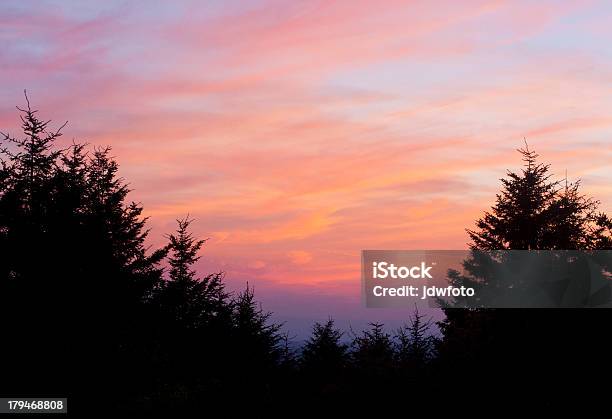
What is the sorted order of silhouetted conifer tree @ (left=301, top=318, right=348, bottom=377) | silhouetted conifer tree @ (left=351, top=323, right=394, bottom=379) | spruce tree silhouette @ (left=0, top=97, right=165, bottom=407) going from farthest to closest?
silhouetted conifer tree @ (left=301, top=318, right=348, bottom=377) < silhouetted conifer tree @ (left=351, top=323, right=394, bottom=379) < spruce tree silhouette @ (left=0, top=97, right=165, bottom=407)

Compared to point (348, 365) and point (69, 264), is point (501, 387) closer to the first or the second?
point (348, 365)

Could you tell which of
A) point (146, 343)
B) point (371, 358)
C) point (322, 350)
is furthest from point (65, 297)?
point (322, 350)

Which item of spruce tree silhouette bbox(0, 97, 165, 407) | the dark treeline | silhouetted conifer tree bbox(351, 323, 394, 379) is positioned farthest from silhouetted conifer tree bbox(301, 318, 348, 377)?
spruce tree silhouette bbox(0, 97, 165, 407)

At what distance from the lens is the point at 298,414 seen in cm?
2795

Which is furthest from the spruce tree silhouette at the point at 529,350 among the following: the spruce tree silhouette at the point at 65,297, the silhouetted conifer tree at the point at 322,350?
the silhouetted conifer tree at the point at 322,350

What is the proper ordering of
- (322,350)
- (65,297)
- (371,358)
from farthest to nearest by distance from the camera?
(322,350) < (371,358) < (65,297)

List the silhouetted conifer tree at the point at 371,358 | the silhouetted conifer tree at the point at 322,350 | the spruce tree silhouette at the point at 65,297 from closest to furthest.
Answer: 1. the spruce tree silhouette at the point at 65,297
2. the silhouetted conifer tree at the point at 371,358
3. the silhouetted conifer tree at the point at 322,350

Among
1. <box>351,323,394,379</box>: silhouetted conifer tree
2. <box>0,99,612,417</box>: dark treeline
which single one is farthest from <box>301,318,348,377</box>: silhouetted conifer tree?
<box>351,323,394,379</box>: silhouetted conifer tree

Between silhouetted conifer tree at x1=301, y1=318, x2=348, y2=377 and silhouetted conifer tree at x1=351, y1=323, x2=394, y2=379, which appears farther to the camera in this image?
silhouetted conifer tree at x1=301, y1=318, x2=348, y2=377

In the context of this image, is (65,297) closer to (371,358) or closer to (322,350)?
(371,358)

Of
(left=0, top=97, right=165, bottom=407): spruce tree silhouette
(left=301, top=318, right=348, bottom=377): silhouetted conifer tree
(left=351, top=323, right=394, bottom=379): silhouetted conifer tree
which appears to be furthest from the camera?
(left=301, top=318, right=348, bottom=377): silhouetted conifer tree

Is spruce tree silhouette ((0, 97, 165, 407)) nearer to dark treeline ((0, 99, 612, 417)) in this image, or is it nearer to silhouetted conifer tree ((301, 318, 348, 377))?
dark treeline ((0, 99, 612, 417))

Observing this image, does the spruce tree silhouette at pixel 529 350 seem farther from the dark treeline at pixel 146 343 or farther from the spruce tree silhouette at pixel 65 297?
the spruce tree silhouette at pixel 65 297

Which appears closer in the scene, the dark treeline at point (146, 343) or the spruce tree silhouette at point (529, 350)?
the dark treeline at point (146, 343)
